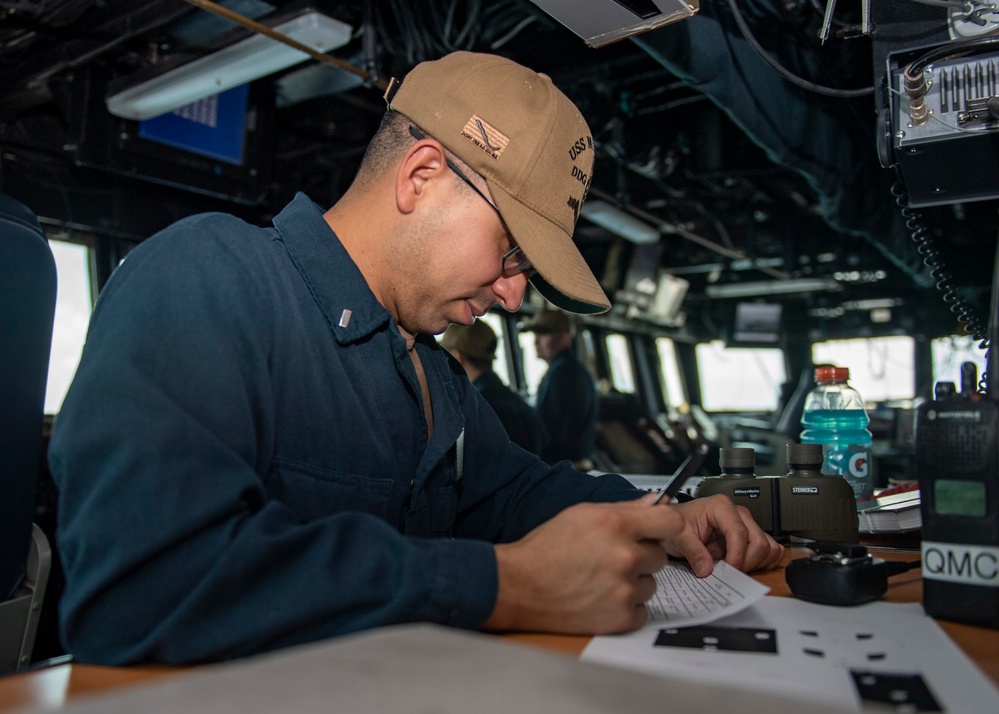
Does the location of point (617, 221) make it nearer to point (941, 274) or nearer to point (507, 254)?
point (941, 274)

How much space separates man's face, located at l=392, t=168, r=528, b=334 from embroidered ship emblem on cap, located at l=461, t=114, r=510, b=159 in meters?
0.07

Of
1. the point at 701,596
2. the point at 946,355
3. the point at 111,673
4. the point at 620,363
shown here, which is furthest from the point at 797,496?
the point at 946,355

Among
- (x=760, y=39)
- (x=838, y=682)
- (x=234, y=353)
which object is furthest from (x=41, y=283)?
(x=760, y=39)

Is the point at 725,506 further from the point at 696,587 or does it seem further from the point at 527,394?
the point at 527,394

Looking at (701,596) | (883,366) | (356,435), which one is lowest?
(701,596)

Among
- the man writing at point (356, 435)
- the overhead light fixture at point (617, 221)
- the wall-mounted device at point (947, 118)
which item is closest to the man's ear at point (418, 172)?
the man writing at point (356, 435)

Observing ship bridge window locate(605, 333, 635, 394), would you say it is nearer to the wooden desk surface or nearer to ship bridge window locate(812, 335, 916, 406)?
ship bridge window locate(812, 335, 916, 406)

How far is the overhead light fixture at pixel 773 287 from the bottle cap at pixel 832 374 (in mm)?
7111

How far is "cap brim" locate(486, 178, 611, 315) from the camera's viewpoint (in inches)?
46.1

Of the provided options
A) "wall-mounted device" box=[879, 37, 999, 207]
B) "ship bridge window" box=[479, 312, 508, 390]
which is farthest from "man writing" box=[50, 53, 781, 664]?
"ship bridge window" box=[479, 312, 508, 390]

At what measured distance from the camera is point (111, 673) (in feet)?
2.48

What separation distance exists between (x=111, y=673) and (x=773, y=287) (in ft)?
32.4

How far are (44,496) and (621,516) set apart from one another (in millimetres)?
3625

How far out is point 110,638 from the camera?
766 mm
